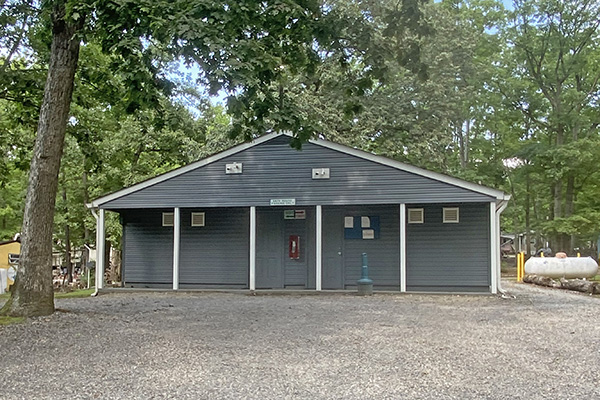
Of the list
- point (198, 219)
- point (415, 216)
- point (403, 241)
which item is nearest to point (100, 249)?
point (198, 219)

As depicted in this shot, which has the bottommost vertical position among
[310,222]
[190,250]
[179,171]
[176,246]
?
[190,250]

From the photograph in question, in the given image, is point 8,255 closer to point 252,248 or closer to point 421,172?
point 252,248

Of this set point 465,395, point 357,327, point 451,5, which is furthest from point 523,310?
point 451,5

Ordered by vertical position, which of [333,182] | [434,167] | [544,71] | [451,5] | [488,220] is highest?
[451,5]

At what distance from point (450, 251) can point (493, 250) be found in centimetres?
110

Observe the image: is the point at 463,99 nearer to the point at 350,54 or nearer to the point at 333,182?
the point at 333,182

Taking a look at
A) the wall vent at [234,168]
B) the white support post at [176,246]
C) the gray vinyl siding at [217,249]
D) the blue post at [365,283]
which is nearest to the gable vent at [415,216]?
the blue post at [365,283]

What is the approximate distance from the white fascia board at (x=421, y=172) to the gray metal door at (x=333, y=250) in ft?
5.52

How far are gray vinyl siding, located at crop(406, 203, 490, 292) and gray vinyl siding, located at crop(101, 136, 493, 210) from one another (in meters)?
1.04

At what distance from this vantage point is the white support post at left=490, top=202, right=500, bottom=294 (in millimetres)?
14109

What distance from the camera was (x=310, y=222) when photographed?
52.1ft

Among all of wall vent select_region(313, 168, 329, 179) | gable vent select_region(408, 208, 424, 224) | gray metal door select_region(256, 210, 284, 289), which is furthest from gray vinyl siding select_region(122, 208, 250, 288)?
gable vent select_region(408, 208, 424, 224)

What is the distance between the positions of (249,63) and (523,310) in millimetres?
6873

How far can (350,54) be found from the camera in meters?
11.2
